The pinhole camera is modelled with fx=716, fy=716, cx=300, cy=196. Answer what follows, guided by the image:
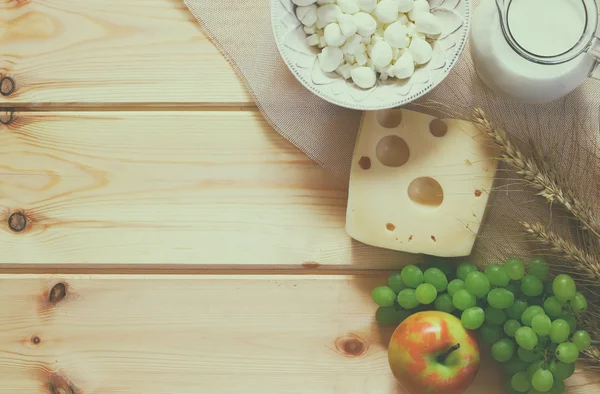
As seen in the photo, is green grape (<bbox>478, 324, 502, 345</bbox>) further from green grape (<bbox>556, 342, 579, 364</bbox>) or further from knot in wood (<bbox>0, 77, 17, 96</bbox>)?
knot in wood (<bbox>0, 77, 17, 96</bbox>)

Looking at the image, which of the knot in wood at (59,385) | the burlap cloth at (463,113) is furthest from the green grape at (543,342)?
the knot in wood at (59,385)

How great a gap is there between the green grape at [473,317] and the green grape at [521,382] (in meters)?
0.07

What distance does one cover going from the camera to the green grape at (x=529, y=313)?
0.74 metres

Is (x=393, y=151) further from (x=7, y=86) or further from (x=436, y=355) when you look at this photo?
(x=7, y=86)

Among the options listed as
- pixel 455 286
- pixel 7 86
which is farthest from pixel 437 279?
pixel 7 86

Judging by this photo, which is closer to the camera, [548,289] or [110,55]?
[548,289]

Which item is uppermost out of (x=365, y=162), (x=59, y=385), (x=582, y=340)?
(x=365, y=162)

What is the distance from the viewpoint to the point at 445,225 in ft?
2.60

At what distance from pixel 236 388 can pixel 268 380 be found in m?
0.04

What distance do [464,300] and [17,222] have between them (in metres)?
0.54

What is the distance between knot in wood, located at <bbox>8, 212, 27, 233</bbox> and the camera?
0.87 meters

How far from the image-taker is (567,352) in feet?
2.37

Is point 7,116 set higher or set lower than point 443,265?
higher

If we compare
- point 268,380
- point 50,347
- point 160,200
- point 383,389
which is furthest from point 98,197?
point 383,389
